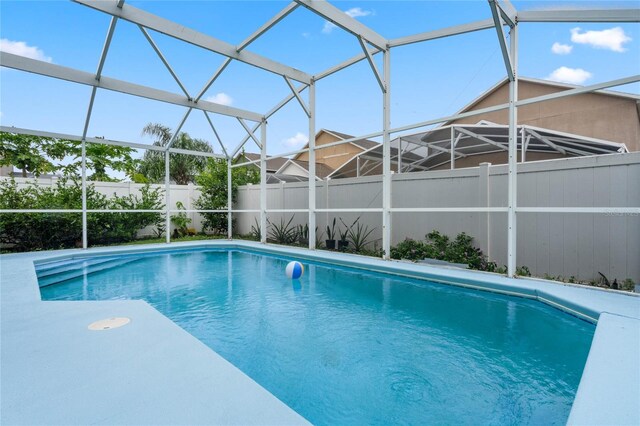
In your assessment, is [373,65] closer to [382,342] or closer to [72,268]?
[382,342]

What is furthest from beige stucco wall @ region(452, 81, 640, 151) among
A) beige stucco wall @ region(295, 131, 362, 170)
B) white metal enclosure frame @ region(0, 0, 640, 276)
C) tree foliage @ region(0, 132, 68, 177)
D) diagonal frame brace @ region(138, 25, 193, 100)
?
tree foliage @ region(0, 132, 68, 177)

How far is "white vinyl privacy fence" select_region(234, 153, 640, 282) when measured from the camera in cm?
428

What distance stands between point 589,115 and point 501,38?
830 centimetres

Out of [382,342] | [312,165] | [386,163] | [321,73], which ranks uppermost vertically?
[321,73]

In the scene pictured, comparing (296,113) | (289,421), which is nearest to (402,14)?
(296,113)

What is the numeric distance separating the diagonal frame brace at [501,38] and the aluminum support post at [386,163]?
2243 mm

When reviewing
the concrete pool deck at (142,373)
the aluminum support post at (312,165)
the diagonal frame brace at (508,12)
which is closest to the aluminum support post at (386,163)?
the aluminum support post at (312,165)

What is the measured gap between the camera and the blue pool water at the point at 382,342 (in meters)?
2.14

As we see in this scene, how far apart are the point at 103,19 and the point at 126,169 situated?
840 centimetres

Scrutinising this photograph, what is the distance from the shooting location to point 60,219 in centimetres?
861

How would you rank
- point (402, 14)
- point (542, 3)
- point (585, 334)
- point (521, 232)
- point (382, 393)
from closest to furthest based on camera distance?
point (382, 393) < point (585, 334) < point (542, 3) < point (521, 232) < point (402, 14)

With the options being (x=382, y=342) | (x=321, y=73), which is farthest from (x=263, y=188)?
(x=382, y=342)

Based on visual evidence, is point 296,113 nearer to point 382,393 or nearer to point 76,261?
point 76,261

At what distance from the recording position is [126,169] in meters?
13.1
